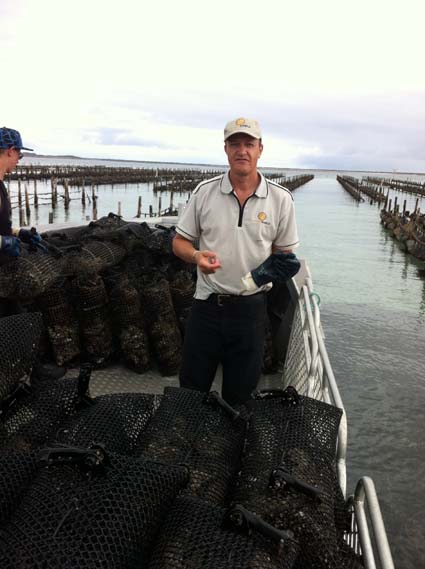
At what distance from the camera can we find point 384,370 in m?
9.05

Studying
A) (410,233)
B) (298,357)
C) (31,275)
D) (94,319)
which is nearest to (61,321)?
(94,319)

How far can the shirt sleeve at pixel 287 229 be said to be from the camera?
272 cm

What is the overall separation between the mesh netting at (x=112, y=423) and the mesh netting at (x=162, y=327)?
2269 mm

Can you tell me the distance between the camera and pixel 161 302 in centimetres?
466

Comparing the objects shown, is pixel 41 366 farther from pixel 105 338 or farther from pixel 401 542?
pixel 401 542

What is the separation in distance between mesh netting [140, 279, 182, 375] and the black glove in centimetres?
216

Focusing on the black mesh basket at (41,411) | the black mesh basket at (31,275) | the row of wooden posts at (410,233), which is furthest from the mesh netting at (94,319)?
the row of wooden posts at (410,233)

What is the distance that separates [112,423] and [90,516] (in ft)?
2.14

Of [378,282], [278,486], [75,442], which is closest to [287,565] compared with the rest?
[278,486]

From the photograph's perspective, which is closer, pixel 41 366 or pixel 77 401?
pixel 77 401

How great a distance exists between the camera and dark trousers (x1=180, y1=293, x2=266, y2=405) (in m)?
2.78

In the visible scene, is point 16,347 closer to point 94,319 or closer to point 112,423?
point 112,423

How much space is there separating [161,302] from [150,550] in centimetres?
327

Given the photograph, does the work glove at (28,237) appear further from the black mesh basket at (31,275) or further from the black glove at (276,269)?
the black glove at (276,269)
